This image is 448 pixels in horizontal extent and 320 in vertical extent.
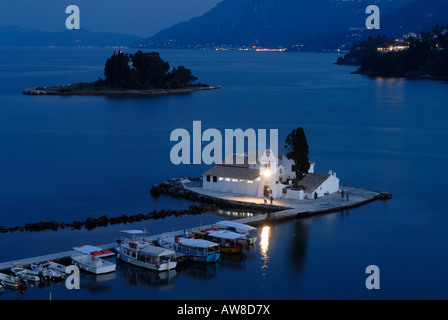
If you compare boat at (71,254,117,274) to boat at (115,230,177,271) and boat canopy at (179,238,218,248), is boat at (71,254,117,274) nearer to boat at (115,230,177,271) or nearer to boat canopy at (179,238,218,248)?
boat at (115,230,177,271)

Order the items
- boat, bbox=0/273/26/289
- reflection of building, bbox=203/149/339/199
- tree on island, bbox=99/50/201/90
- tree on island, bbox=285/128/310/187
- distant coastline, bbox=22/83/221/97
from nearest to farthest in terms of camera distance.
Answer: boat, bbox=0/273/26/289 → reflection of building, bbox=203/149/339/199 → tree on island, bbox=285/128/310/187 → distant coastline, bbox=22/83/221/97 → tree on island, bbox=99/50/201/90

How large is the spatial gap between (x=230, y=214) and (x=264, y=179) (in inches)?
107

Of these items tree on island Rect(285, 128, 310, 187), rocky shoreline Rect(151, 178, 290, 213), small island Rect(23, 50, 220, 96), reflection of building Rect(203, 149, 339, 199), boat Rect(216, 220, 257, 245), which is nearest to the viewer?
boat Rect(216, 220, 257, 245)

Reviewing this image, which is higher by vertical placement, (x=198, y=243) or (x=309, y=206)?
(x=309, y=206)

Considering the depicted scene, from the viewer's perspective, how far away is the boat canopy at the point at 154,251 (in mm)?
24750

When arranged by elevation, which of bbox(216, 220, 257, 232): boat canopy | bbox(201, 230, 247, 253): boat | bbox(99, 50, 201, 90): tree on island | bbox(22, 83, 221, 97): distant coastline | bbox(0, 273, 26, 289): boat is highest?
bbox(99, 50, 201, 90): tree on island

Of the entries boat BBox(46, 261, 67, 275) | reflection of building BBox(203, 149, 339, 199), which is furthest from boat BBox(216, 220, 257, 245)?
boat BBox(46, 261, 67, 275)

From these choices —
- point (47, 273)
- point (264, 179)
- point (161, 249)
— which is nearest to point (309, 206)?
point (264, 179)

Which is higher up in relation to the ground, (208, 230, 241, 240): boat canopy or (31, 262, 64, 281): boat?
(208, 230, 241, 240): boat canopy

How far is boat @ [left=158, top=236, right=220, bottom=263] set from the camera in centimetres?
2537

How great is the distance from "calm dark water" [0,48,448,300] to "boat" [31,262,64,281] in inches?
19.7

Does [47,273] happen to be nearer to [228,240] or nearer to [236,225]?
[228,240]

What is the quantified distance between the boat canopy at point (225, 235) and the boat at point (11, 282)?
7.64 m

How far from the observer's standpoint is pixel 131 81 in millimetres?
Answer: 98625
